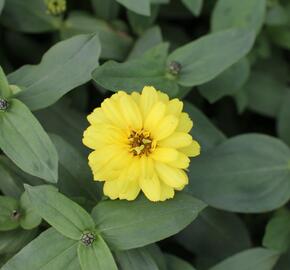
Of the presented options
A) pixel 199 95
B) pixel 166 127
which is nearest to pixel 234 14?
pixel 199 95

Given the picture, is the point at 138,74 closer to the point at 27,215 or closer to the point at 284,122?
the point at 27,215

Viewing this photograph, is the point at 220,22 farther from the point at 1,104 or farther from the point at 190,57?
the point at 1,104

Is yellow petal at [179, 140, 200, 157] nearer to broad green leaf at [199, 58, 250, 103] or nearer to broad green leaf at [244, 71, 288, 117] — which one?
broad green leaf at [199, 58, 250, 103]

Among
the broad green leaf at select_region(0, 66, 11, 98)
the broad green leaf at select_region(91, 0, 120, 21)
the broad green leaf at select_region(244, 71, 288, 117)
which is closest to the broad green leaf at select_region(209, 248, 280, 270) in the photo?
the broad green leaf at select_region(244, 71, 288, 117)

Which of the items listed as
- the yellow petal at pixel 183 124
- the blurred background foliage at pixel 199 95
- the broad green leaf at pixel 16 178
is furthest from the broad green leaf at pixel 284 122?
the broad green leaf at pixel 16 178

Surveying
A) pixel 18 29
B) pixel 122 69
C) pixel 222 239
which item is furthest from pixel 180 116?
pixel 18 29

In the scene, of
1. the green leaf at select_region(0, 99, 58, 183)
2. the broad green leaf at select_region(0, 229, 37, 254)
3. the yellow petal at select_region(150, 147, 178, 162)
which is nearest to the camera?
the yellow petal at select_region(150, 147, 178, 162)

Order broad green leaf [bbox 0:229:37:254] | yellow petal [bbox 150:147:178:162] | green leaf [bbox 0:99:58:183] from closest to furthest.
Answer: yellow petal [bbox 150:147:178:162], green leaf [bbox 0:99:58:183], broad green leaf [bbox 0:229:37:254]
